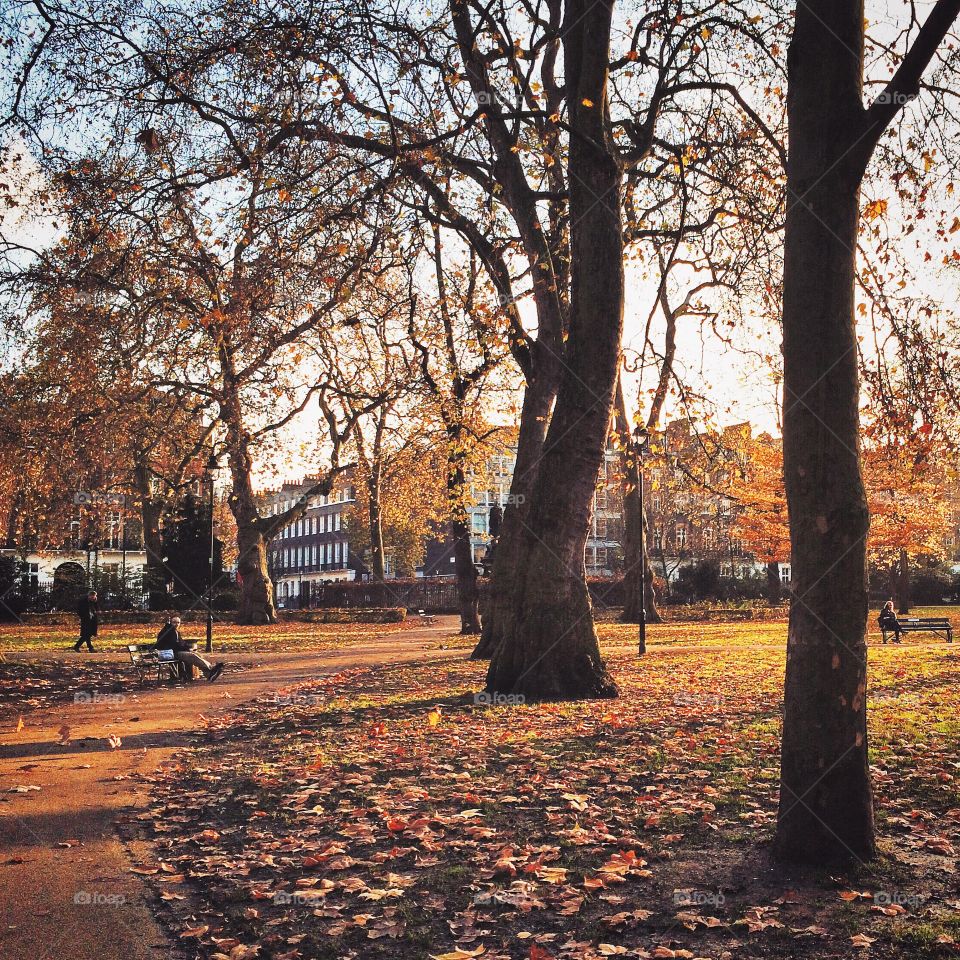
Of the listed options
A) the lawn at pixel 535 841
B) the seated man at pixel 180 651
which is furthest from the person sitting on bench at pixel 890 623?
the seated man at pixel 180 651

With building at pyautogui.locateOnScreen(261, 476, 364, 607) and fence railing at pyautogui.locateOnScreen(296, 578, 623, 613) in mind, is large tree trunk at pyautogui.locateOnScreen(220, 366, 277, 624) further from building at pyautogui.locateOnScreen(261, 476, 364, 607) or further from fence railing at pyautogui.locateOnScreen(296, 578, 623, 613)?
building at pyautogui.locateOnScreen(261, 476, 364, 607)

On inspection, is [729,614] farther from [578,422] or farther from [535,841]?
[535,841]

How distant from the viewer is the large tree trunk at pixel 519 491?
17.0m

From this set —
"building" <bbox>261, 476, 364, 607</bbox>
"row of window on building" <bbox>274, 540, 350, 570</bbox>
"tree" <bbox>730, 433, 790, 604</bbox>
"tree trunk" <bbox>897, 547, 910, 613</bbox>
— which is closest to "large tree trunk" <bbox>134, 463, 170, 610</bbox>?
"tree" <bbox>730, 433, 790, 604</bbox>

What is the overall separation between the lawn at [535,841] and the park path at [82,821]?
256mm

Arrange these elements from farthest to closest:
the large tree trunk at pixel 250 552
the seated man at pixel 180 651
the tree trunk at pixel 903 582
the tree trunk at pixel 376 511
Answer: the tree trunk at pixel 903 582 → the tree trunk at pixel 376 511 → the large tree trunk at pixel 250 552 → the seated man at pixel 180 651

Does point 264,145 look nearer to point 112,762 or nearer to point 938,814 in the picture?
point 112,762

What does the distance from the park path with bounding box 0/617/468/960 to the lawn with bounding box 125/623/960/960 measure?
256 millimetres

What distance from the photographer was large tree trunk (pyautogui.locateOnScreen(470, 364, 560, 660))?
17.0 m

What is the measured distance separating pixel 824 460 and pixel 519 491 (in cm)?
1291

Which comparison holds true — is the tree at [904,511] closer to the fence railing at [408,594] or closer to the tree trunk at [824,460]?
the fence railing at [408,594]

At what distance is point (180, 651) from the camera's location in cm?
1712

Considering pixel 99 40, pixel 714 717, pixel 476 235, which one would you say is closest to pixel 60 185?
pixel 99 40

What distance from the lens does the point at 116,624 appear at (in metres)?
36.3
